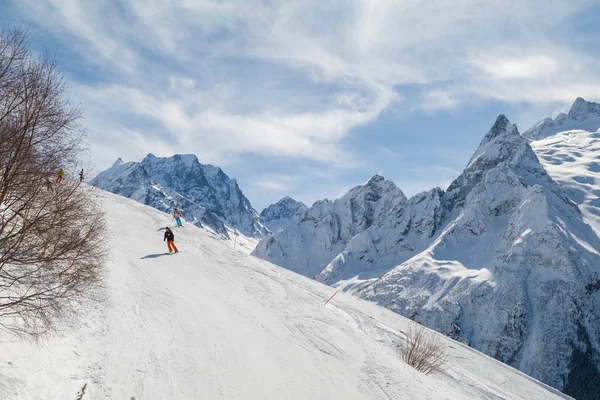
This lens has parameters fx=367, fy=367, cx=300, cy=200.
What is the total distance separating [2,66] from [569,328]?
181 metres

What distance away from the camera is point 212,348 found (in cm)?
1377

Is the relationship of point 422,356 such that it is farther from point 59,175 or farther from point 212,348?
point 59,175

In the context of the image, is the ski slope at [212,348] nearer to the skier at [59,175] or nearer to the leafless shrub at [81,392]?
the leafless shrub at [81,392]

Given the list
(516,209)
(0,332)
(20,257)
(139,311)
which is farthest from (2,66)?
(516,209)

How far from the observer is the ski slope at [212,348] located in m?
10.3

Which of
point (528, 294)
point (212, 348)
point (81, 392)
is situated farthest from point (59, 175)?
point (528, 294)

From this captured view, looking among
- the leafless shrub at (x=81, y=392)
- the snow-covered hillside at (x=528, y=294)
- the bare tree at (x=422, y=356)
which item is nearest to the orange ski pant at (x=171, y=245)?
the bare tree at (x=422, y=356)

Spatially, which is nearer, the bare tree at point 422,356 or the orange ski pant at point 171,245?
the bare tree at point 422,356

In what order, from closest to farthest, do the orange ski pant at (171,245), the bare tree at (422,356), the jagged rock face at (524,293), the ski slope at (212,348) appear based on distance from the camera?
1. the ski slope at (212,348)
2. the bare tree at (422,356)
3. the orange ski pant at (171,245)
4. the jagged rock face at (524,293)

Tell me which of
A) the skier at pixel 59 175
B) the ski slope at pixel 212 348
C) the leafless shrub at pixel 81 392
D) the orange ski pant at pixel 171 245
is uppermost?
the skier at pixel 59 175

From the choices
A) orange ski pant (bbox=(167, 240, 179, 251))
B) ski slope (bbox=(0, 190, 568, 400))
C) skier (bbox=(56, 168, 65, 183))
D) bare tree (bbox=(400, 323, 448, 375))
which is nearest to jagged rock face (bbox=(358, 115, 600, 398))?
ski slope (bbox=(0, 190, 568, 400))

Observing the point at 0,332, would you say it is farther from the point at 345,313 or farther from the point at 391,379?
the point at 345,313

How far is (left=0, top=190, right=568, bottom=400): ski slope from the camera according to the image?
33.8 feet

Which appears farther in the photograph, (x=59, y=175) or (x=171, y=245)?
(x=171, y=245)
